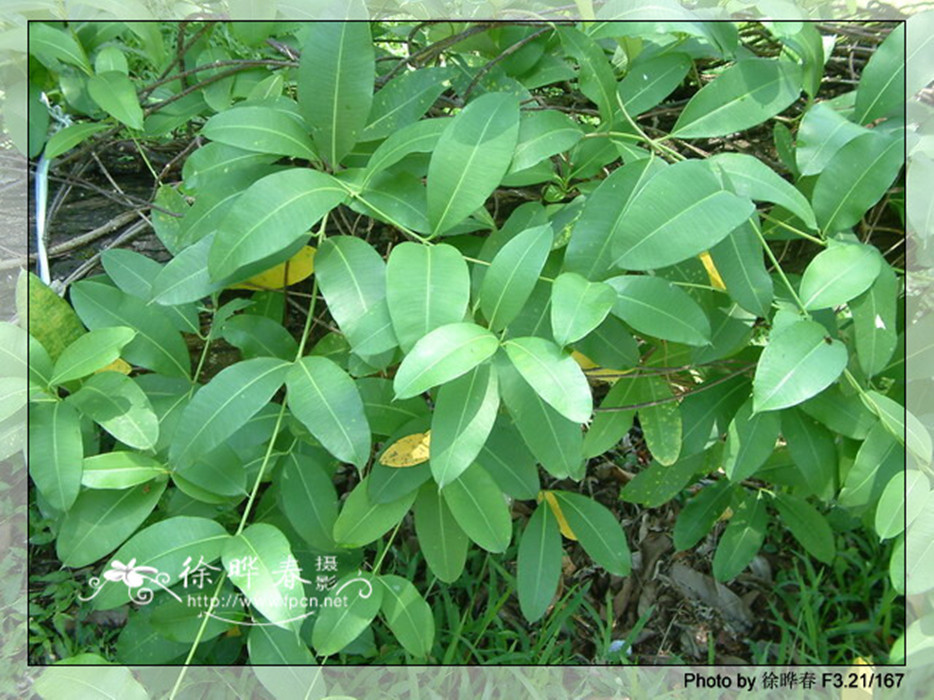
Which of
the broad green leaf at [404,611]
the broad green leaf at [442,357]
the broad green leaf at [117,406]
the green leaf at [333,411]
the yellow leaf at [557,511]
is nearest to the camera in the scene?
the broad green leaf at [442,357]

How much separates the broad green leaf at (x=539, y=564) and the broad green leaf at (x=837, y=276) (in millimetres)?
452

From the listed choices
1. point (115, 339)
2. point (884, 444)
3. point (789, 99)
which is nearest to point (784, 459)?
point (884, 444)

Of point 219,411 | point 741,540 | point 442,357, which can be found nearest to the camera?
point 442,357

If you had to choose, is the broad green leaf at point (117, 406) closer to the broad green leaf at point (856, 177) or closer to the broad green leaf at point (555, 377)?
the broad green leaf at point (555, 377)

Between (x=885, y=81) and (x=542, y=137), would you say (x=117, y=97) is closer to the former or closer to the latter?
(x=542, y=137)

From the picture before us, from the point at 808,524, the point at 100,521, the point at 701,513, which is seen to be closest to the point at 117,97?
the point at 100,521

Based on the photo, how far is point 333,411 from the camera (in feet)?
2.81

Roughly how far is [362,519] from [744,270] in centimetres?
50

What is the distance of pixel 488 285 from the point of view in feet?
2.74

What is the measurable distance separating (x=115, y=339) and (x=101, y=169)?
1.33 feet

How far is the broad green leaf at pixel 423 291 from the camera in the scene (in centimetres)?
81

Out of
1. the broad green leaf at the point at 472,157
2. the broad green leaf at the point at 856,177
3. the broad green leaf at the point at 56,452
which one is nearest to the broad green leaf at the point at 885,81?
the broad green leaf at the point at 856,177

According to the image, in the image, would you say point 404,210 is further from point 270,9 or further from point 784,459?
point 784,459

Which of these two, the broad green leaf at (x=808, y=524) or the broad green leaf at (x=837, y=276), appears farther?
the broad green leaf at (x=808, y=524)
